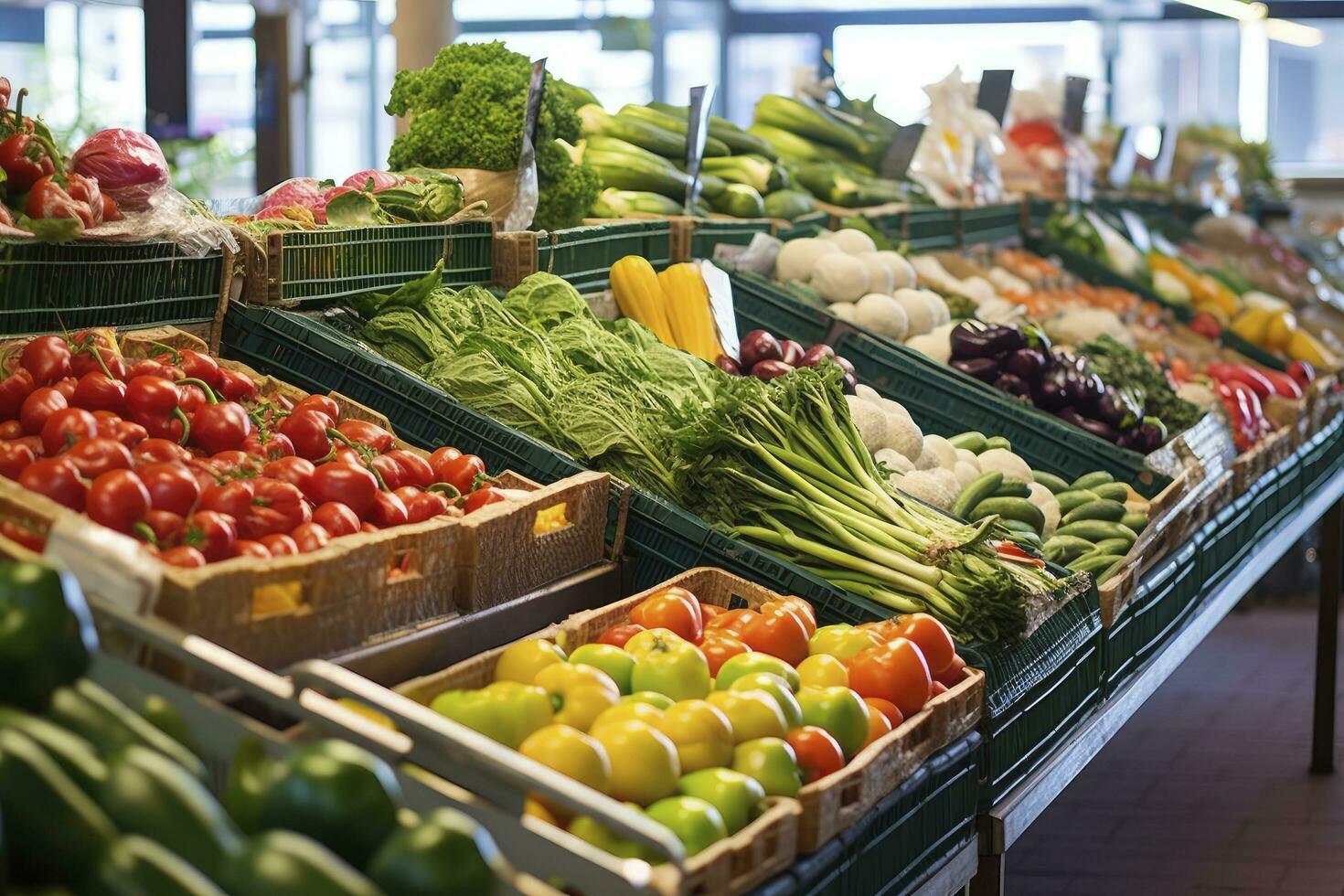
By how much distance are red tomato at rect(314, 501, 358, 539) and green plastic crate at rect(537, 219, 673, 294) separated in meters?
1.51

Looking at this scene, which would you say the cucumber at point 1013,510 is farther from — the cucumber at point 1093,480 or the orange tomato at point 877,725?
the orange tomato at point 877,725

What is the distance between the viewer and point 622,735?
1.79 meters

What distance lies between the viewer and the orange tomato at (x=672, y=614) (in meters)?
2.31

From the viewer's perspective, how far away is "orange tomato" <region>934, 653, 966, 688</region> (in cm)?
238

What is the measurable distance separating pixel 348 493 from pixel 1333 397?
4752mm

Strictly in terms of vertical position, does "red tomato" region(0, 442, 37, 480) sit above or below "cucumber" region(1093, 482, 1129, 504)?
above

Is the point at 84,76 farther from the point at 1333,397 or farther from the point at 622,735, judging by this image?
the point at 622,735

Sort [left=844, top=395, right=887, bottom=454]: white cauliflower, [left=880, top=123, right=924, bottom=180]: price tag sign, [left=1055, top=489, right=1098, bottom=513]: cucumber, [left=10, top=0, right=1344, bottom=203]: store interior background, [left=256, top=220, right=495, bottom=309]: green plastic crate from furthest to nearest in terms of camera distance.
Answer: [left=10, top=0, right=1344, bottom=203]: store interior background, [left=880, top=123, right=924, bottom=180]: price tag sign, [left=1055, top=489, right=1098, bottom=513]: cucumber, [left=844, top=395, right=887, bottom=454]: white cauliflower, [left=256, top=220, right=495, bottom=309]: green plastic crate

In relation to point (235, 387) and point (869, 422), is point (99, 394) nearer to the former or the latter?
point (235, 387)

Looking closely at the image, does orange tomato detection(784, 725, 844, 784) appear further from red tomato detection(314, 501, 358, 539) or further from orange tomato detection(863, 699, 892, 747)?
red tomato detection(314, 501, 358, 539)

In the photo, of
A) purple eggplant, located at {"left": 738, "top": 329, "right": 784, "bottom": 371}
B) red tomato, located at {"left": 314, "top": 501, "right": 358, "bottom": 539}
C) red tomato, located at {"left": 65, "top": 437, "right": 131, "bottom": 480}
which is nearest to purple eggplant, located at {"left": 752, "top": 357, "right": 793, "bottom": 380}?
purple eggplant, located at {"left": 738, "top": 329, "right": 784, "bottom": 371}

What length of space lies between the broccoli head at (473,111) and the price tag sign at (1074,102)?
13.9ft

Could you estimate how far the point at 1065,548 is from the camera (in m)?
3.38

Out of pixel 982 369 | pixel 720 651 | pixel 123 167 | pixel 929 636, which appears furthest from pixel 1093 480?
pixel 123 167
